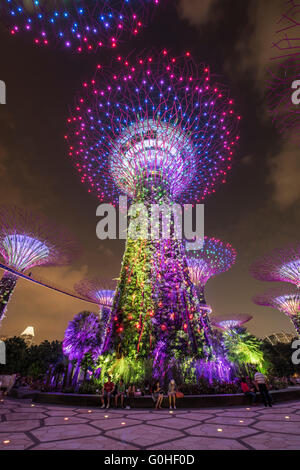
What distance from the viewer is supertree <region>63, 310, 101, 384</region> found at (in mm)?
13398

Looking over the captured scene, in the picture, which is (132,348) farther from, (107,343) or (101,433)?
(101,433)

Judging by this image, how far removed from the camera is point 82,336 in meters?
13.9

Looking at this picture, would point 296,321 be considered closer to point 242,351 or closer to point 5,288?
point 242,351

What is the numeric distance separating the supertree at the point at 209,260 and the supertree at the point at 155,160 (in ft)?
33.5

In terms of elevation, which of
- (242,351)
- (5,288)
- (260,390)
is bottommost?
(242,351)

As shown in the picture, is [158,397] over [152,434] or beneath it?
beneath

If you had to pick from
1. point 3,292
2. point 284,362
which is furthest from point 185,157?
point 284,362

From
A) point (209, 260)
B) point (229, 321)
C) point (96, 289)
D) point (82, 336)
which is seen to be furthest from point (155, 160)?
point (229, 321)

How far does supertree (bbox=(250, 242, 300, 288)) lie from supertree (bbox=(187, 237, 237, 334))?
3713 millimetres

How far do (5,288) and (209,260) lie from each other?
21.0 m

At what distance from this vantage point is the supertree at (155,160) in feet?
35.7

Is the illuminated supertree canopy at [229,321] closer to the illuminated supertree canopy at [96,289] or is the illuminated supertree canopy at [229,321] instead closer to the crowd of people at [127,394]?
the illuminated supertree canopy at [96,289]

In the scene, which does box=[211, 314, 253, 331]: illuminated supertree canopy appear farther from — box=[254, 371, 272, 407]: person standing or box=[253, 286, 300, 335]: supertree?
box=[254, 371, 272, 407]: person standing

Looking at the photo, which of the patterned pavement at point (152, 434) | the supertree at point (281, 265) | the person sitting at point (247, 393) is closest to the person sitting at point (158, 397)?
the patterned pavement at point (152, 434)
